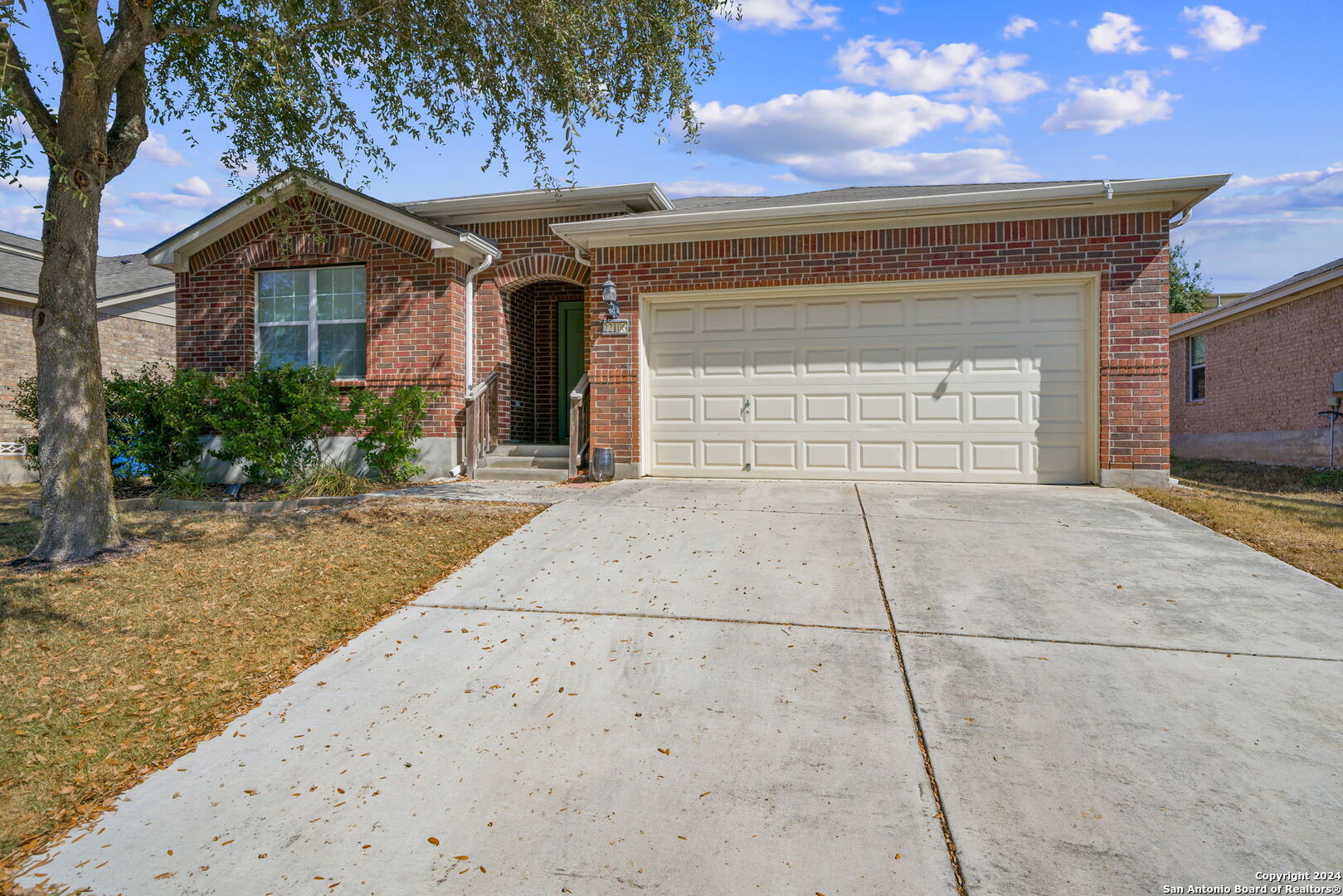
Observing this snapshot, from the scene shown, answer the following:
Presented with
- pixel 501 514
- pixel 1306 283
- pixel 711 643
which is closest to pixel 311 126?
pixel 501 514

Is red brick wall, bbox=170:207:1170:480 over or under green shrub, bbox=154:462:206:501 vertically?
over

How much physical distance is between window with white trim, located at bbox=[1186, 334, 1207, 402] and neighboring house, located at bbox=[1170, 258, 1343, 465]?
0.02m

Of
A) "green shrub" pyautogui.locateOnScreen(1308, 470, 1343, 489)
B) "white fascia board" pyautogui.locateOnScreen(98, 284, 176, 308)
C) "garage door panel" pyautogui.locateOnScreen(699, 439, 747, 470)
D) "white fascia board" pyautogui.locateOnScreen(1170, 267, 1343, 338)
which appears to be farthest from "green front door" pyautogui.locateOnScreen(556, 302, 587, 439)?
"white fascia board" pyautogui.locateOnScreen(1170, 267, 1343, 338)

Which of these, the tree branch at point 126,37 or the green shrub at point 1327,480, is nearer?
the tree branch at point 126,37

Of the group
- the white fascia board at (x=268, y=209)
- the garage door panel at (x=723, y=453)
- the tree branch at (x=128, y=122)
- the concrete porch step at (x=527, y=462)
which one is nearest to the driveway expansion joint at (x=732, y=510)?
the garage door panel at (x=723, y=453)

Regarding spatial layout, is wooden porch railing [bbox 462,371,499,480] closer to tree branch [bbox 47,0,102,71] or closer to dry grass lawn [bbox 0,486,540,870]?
dry grass lawn [bbox 0,486,540,870]

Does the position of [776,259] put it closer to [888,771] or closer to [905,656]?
[905,656]

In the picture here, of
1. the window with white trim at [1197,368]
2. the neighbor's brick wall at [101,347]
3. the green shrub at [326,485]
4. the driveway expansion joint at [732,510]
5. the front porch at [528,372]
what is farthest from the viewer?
the window with white trim at [1197,368]

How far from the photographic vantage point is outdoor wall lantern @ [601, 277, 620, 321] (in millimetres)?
9586

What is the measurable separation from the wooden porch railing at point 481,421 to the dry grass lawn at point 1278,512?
7.96 metres

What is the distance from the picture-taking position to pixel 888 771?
2.94 meters

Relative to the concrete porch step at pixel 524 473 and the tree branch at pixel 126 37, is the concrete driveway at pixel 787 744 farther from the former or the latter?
the tree branch at pixel 126 37

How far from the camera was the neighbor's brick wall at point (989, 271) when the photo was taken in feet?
27.3

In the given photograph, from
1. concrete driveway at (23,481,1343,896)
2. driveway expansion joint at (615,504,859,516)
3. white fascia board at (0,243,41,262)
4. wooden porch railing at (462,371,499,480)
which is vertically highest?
white fascia board at (0,243,41,262)
